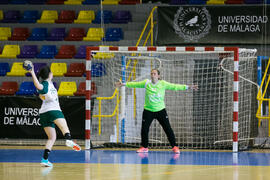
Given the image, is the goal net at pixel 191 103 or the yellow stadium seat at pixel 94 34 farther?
the yellow stadium seat at pixel 94 34

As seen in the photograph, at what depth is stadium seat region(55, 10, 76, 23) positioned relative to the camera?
21266 millimetres

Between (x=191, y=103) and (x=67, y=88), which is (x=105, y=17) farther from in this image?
(x=191, y=103)

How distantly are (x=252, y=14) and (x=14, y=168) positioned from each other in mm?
10876

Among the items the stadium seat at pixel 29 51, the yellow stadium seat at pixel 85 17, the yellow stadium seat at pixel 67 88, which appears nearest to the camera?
the yellow stadium seat at pixel 67 88

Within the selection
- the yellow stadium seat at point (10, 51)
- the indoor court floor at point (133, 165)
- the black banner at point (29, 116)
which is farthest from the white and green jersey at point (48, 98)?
the yellow stadium seat at point (10, 51)

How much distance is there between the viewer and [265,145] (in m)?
14.4

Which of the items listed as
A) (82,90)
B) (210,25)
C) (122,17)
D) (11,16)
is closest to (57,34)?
(11,16)

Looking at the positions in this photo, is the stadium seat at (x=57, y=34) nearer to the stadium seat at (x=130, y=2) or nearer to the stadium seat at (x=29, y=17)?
the stadium seat at (x=29, y=17)

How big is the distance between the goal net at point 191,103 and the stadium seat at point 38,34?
602 centimetres

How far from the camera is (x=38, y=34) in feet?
68.7

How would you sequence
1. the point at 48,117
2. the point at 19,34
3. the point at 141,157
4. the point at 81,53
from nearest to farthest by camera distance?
the point at 48,117 → the point at 141,157 → the point at 81,53 → the point at 19,34

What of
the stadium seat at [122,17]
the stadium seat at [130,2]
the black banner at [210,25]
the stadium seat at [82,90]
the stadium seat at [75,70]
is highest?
the stadium seat at [130,2]

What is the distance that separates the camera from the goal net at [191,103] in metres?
13.6

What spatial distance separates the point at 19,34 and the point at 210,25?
853 centimetres
